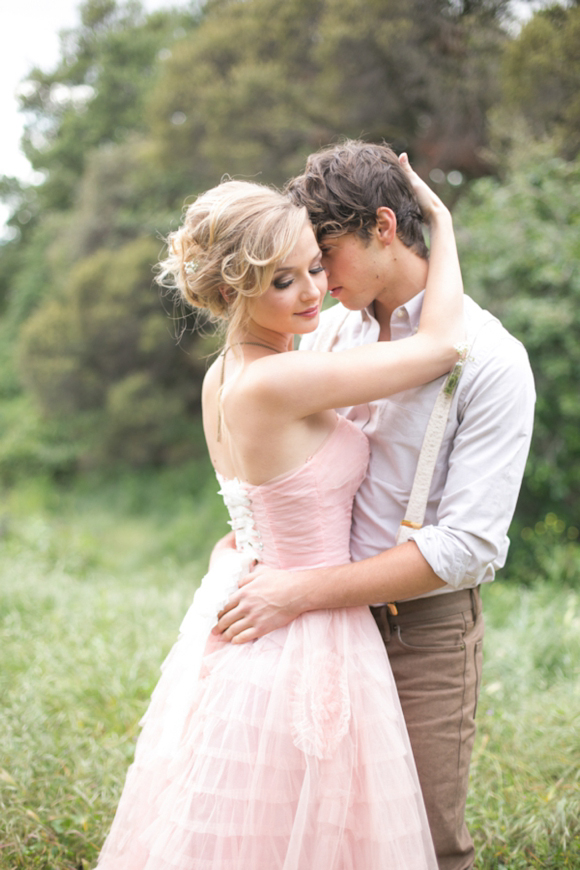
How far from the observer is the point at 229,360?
2.03 m

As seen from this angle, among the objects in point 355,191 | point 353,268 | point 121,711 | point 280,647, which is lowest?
point 121,711

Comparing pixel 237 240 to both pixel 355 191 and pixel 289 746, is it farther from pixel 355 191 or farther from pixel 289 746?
pixel 289 746

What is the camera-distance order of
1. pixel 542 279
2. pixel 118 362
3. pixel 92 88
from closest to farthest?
pixel 542 279
pixel 118 362
pixel 92 88

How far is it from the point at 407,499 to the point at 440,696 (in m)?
0.56

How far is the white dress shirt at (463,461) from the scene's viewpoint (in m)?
1.76

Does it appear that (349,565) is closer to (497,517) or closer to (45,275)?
(497,517)

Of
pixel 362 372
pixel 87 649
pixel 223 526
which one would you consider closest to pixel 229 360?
pixel 362 372

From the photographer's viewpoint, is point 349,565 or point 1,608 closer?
point 349,565

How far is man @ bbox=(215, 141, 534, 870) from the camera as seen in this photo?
1774mm

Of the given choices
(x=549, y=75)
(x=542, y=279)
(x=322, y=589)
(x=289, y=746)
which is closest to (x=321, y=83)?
(x=549, y=75)

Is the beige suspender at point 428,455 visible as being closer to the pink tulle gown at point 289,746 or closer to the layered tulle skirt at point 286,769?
the pink tulle gown at point 289,746

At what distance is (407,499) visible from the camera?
6.40 feet

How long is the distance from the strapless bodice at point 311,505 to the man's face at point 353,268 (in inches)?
14.6

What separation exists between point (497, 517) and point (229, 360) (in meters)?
0.86
